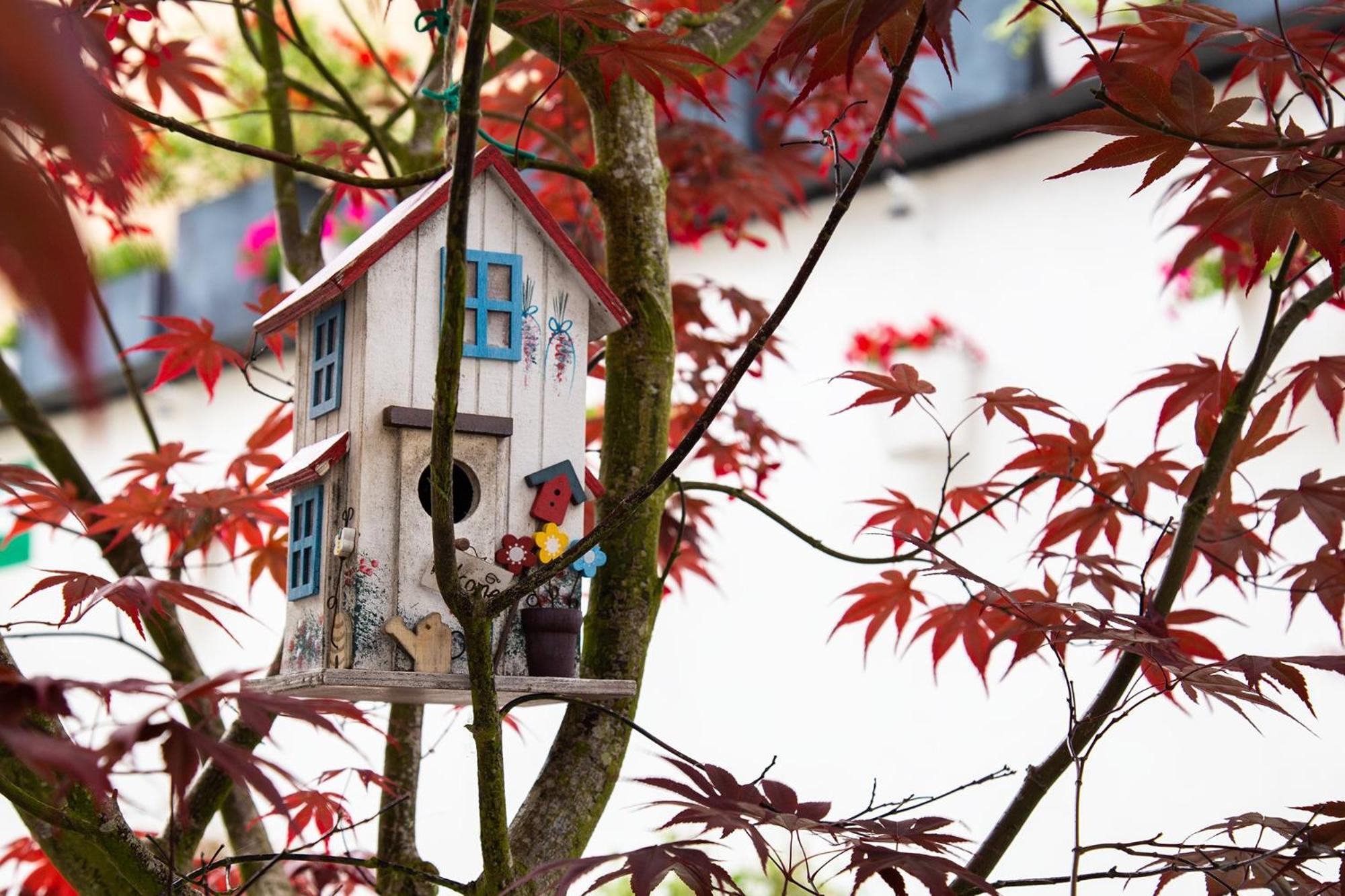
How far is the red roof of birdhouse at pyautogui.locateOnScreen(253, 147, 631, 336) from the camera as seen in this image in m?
0.98

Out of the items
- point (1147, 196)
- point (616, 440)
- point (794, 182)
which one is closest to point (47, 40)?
point (616, 440)

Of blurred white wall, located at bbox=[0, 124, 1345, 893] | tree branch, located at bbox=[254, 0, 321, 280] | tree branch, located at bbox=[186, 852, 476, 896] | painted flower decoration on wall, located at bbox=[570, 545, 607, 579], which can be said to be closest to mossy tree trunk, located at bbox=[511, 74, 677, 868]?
painted flower decoration on wall, located at bbox=[570, 545, 607, 579]

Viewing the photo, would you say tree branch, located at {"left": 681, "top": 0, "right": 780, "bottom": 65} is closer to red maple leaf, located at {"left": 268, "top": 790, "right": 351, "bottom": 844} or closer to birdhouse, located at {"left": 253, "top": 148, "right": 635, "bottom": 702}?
birdhouse, located at {"left": 253, "top": 148, "right": 635, "bottom": 702}

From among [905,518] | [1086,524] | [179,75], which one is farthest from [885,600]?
[179,75]

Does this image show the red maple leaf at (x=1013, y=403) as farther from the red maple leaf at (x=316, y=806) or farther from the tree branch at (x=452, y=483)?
the red maple leaf at (x=316, y=806)

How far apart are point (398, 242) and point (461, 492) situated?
8.1 inches

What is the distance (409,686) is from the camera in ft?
2.99

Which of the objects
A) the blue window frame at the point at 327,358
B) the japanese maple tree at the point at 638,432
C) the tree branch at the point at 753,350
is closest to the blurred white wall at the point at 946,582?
the japanese maple tree at the point at 638,432

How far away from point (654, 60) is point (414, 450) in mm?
373

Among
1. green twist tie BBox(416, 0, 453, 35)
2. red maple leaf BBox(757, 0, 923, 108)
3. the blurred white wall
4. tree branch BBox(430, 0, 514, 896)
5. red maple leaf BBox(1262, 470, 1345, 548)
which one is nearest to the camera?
tree branch BBox(430, 0, 514, 896)

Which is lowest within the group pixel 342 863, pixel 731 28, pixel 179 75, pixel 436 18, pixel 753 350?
pixel 342 863

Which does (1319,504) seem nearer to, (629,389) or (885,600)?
(885,600)

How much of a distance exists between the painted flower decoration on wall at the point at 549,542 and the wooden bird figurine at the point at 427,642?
0.10 metres

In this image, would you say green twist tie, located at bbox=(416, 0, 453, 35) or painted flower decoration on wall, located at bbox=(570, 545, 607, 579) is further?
green twist tie, located at bbox=(416, 0, 453, 35)
